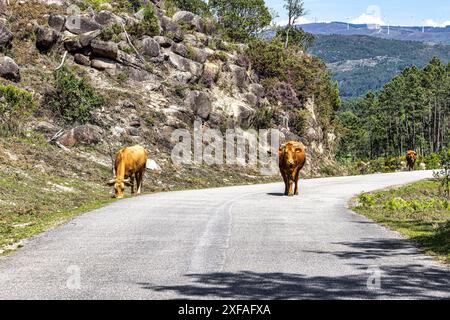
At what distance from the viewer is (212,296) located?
23.1 ft

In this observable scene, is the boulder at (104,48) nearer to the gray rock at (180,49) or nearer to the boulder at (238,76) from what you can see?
the gray rock at (180,49)

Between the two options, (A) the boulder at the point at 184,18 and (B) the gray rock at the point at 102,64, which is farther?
(A) the boulder at the point at 184,18

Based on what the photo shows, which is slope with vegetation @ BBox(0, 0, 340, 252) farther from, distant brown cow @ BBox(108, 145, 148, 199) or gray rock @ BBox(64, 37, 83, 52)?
distant brown cow @ BBox(108, 145, 148, 199)

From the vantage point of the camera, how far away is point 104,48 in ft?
139

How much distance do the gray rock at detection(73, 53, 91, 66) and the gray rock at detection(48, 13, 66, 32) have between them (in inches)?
112

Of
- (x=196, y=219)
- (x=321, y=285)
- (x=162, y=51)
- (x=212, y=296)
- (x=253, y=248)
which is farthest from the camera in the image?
(x=162, y=51)

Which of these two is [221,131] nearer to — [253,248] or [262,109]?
[262,109]

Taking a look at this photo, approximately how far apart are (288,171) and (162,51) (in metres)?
25.5

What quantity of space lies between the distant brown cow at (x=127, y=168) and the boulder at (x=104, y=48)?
59.5 feet

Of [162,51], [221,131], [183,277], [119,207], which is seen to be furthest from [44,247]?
[162,51]

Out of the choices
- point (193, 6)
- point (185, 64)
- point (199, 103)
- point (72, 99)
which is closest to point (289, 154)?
point (72, 99)

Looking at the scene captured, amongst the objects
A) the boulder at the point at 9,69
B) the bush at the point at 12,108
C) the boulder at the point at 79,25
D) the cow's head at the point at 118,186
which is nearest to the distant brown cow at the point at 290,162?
the cow's head at the point at 118,186

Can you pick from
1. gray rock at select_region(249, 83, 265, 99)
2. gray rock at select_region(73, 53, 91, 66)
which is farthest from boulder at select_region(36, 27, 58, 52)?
gray rock at select_region(249, 83, 265, 99)

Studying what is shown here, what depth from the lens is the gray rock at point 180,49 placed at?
47.9 metres
